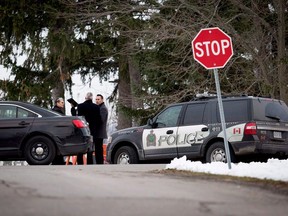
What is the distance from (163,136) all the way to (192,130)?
94cm

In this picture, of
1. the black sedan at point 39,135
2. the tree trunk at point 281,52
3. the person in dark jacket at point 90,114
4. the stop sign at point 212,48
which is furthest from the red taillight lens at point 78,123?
the tree trunk at point 281,52

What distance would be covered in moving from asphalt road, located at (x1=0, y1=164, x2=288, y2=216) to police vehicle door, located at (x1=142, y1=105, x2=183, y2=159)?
23.8 feet

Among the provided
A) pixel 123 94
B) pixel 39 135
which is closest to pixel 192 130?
pixel 39 135

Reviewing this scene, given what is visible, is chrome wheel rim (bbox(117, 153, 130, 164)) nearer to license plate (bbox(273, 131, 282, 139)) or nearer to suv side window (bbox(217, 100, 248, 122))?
suv side window (bbox(217, 100, 248, 122))

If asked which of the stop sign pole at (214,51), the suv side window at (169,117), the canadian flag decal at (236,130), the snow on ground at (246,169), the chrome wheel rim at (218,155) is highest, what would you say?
the stop sign pole at (214,51)

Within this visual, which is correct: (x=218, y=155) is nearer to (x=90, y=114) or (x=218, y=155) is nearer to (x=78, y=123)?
(x=78, y=123)

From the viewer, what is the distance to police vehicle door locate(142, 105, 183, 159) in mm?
19406

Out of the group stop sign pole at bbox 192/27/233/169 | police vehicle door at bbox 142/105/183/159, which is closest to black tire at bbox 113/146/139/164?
police vehicle door at bbox 142/105/183/159

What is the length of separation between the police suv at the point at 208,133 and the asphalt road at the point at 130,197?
6.12 meters

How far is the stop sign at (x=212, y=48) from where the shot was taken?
13656mm

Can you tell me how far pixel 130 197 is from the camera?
9.25m

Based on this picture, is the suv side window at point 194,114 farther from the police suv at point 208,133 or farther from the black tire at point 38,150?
the black tire at point 38,150

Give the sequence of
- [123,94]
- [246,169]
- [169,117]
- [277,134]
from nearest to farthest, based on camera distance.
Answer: [246,169], [277,134], [169,117], [123,94]

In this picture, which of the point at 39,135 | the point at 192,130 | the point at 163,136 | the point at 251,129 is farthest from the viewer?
the point at 163,136
